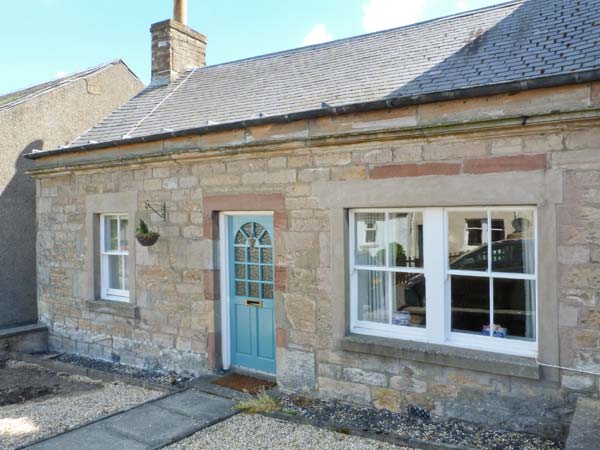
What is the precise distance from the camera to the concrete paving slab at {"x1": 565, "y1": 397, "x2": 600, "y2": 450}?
3.39m

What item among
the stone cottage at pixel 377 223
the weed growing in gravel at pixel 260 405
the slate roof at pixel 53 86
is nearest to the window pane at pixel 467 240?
the stone cottage at pixel 377 223

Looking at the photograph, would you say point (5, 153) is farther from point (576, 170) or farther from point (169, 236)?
point (576, 170)

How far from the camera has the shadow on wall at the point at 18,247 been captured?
31.1 feet

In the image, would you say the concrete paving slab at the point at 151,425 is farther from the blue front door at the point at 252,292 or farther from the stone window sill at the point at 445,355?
the stone window sill at the point at 445,355

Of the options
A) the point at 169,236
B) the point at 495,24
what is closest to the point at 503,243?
the point at 495,24

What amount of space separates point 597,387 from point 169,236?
5.47m

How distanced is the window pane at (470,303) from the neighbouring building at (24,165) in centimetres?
850

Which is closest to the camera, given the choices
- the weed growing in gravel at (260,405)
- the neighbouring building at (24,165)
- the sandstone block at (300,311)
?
the weed growing in gravel at (260,405)

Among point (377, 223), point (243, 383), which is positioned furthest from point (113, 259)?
point (377, 223)

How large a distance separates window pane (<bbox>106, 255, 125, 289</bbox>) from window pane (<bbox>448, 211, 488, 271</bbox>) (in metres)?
5.46

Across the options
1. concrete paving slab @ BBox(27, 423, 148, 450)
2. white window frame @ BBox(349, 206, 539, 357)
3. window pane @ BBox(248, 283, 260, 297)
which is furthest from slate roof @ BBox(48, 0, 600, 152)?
concrete paving slab @ BBox(27, 423, 148, 450)

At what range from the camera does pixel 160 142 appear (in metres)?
7.07

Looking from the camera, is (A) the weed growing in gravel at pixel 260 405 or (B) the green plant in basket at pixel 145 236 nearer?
(A) the weed growing in gravel at pixel 260 405

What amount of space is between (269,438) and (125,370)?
3.42 metres
